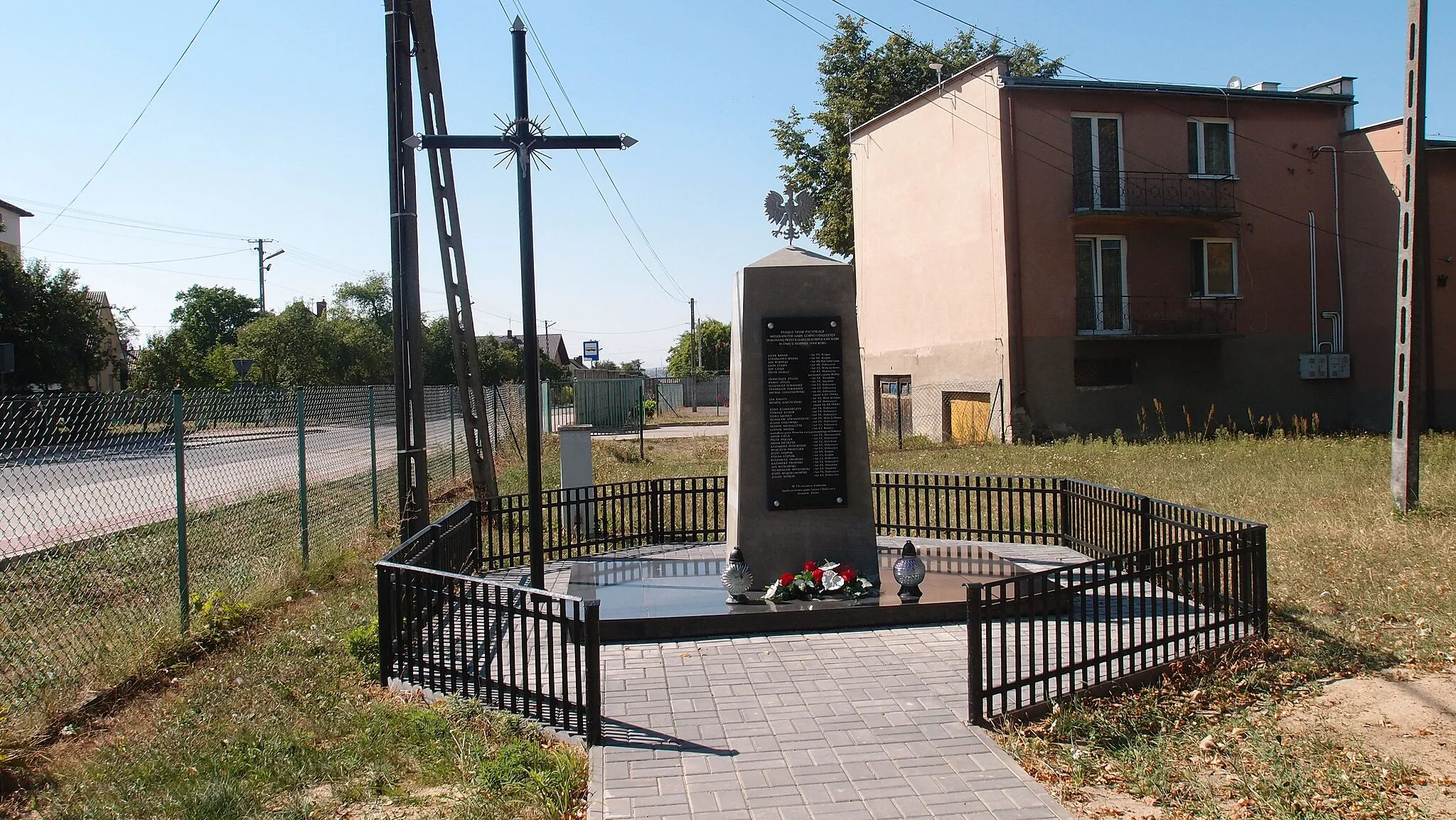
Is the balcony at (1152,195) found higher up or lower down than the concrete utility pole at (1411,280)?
higher up

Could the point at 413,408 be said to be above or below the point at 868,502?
above

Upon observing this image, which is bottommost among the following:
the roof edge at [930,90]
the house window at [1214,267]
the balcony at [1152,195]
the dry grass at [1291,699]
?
the dry grass at [1291,699]

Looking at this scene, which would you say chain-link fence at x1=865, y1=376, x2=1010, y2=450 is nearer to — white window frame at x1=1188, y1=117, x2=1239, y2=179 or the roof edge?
the roof edge

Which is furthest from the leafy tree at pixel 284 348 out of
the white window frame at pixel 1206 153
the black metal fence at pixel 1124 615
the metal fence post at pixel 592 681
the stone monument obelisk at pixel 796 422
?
the metal fence post at pixel 592 681

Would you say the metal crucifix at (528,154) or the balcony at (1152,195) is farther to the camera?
the balcony at (1152,195)

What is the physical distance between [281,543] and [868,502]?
566cm

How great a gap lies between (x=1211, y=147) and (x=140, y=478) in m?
24.2

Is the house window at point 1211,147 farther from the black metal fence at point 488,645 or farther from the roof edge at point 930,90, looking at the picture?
the black metal fence at point 488,645

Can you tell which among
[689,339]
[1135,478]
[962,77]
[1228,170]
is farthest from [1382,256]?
[689,339]

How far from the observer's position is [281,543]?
9.52 meters

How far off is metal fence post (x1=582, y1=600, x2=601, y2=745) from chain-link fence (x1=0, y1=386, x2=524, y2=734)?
2.89m

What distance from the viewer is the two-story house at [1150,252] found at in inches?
903

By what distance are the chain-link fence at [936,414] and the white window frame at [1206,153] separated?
7569mm

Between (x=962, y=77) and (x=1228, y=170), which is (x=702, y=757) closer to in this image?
(x=962, y=77)
